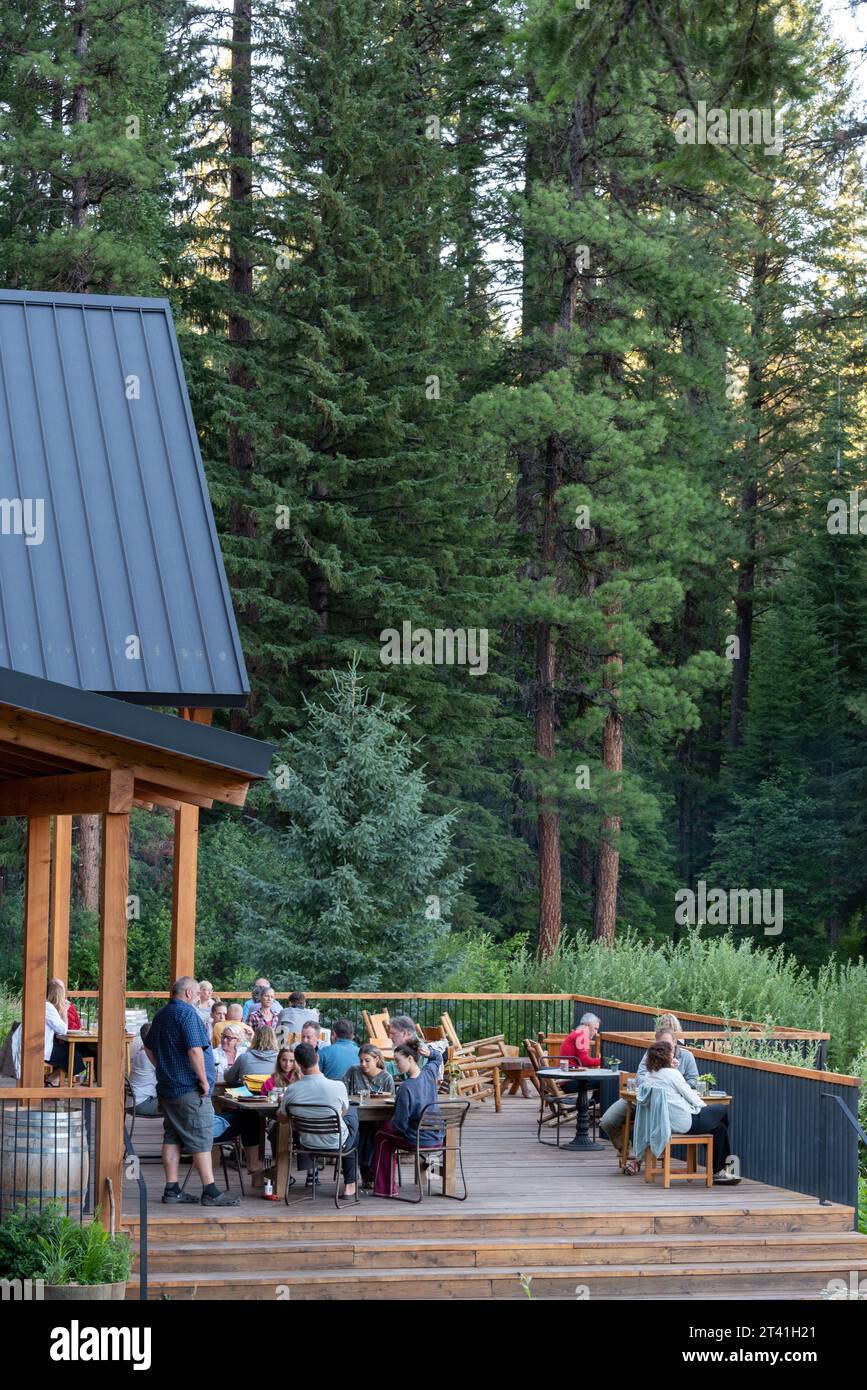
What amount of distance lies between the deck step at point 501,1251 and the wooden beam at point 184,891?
11.7ft

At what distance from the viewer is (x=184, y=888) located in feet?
46.1

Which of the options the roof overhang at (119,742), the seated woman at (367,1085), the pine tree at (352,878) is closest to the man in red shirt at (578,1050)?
the seated woman at (367,1085)

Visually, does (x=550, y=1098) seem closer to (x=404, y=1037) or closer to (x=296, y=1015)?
(x=296, y=1015)

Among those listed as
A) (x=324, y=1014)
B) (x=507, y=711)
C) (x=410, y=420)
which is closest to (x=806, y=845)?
(x=507, y=711)

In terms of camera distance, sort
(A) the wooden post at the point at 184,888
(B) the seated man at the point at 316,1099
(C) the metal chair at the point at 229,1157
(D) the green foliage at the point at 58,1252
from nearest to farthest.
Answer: (D) the green foliage at the point at 58,1252 < (B) the seated man at the point at 316,1099 < (C) the metal chair at the point at 229,1157 < (A) the wooden post at the point at 184,888

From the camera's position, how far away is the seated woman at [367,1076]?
41.8 ft

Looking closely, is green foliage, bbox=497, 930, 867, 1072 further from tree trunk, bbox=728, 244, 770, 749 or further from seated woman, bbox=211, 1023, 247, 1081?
tree trunk, bbox=728, 244, 770, 749

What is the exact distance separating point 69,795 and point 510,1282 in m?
4.54

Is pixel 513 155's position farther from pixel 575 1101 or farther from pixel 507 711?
pixel 575 1101

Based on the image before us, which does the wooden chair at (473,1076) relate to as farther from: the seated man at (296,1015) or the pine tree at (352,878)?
the pine tree at (352,878)

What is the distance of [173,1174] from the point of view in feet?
37.0

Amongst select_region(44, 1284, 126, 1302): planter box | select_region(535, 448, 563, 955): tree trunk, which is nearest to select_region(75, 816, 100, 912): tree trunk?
select_region(535, 448, 563, 955): tree trunk

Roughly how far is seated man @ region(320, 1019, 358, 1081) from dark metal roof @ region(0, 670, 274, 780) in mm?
3936

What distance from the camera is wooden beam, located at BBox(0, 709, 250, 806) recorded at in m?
9.88
